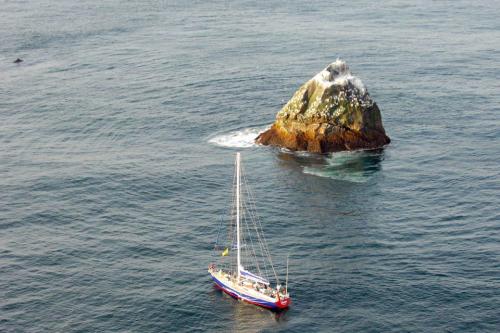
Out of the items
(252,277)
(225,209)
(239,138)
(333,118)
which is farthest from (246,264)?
(239,138)

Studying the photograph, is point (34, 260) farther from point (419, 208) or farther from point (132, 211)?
point (419, 208)

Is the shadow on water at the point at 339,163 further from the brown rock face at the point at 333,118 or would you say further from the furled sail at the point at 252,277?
the furled sail at the point at 252,277

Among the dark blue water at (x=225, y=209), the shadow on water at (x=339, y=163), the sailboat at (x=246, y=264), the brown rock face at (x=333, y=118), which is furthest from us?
the brown rock face at (x=333, y=118)

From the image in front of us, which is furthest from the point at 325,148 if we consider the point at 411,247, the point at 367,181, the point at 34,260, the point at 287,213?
the point at 34,260

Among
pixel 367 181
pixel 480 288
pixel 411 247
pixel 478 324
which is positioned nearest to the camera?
pixel 478 324

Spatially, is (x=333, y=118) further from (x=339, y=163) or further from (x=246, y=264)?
(x=246, y=264)

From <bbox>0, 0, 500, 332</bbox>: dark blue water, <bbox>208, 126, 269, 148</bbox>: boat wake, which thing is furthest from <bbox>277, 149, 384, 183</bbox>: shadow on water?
<bbox>208, 126, 269, 148</bbox>: boat wake

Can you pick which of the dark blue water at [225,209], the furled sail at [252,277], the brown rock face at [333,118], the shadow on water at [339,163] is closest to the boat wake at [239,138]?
the dark blue water at [225,209]
